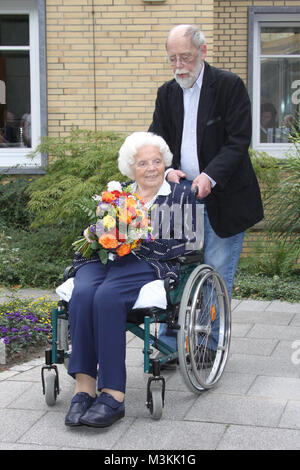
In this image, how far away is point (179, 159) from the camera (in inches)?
171

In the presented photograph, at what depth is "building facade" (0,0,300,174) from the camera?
8555 millimetres

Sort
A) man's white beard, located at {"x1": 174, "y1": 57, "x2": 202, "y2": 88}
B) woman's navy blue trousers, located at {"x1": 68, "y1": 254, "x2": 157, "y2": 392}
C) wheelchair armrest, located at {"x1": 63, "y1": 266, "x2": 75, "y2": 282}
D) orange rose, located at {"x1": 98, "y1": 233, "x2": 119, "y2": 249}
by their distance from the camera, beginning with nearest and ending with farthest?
woman's navy blue trousers, located at {"x1": 68, "y1": 254, "x2": 157, "y2": 392}, orange rose, located at {"x1": 98, "y1": 233, "x2": 119, "y2": 249}, wheelchair armrest, located at {"x1": 63, "y1": 266, "x2": 75, "y2": 282}, man's white beard, located at {"x1": 174, "y1": 57, "x2": 202, "y2": 88}

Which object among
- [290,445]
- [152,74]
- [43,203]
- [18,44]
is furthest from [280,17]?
[290,445]

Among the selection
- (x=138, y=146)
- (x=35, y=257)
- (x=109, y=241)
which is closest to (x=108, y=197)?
(x=109, y=241)

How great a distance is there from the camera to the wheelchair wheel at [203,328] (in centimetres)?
362

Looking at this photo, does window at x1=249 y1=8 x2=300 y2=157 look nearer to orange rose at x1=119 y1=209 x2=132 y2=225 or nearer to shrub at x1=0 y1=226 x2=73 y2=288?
shrub at x1=0 y1=226 x2=73 y2=288

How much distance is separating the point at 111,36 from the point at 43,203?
2.40 meters

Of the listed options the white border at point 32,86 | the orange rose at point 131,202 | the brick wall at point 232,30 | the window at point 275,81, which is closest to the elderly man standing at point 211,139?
the orange rose at point 131,202

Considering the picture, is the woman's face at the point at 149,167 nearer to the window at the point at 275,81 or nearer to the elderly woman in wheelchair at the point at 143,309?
the elderly woman in wheelchair at the point at 143,309

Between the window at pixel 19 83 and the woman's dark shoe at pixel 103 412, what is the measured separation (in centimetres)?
578

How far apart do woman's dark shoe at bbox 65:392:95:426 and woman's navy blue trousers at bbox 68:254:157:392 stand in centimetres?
11

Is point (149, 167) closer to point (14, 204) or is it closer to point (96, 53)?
point (14, 204)

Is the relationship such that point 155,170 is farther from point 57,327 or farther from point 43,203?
point 43,203

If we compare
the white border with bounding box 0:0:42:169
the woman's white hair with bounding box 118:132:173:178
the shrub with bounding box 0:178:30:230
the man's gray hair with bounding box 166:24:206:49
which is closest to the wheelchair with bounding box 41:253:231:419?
the woman's white hair with bounding box 118:132:173:178
